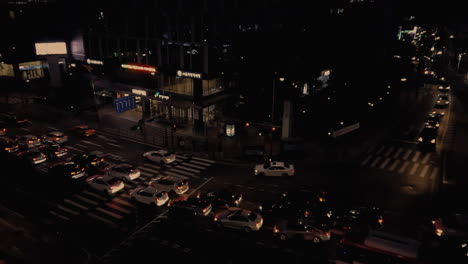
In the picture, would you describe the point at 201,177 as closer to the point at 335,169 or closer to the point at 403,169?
the point at 335,169

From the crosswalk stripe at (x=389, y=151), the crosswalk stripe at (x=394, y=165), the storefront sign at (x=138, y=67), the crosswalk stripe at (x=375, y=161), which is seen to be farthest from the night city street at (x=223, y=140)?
the crosswalk stripe at (x=394, y=165)

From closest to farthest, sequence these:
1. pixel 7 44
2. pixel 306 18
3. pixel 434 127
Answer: pixel 434 127
pixel 306 18
pixel 7 44

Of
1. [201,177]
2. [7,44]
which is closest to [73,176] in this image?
[201,177]

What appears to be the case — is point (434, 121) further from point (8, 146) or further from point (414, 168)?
point (8, 146)

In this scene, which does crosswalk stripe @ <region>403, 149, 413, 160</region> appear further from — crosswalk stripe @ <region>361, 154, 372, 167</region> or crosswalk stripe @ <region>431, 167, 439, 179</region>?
crosswalk stripe @ <region>361, 154, 372, 167</region>

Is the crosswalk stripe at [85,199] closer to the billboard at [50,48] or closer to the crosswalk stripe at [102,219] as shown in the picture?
the crosswalk stripe at [102,219]

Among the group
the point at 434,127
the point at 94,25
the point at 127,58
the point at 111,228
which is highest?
the point at 94,25
